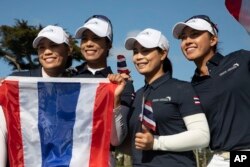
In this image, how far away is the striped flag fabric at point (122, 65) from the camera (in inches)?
186

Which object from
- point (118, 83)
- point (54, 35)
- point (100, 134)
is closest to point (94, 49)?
point (54, 35)

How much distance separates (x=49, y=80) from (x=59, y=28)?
2.01 feet

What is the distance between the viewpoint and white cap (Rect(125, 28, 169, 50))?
4461 mm

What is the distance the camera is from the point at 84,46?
484cm

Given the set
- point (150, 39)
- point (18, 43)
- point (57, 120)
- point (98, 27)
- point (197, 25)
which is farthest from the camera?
point (18, 43)

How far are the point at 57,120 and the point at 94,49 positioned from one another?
0.81 m

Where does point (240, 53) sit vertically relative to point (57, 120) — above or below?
above

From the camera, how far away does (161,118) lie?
4168 millimetres

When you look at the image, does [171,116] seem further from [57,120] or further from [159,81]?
[57,120]

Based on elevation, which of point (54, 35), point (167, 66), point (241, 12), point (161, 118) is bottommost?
point (161, 118)

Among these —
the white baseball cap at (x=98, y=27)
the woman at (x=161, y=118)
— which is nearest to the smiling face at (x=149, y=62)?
the woman at (x=161, y=118)

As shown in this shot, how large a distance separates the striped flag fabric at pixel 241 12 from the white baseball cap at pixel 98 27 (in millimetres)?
1254

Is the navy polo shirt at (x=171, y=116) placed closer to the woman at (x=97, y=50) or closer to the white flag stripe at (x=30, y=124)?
the woman at (x=97, y=50)

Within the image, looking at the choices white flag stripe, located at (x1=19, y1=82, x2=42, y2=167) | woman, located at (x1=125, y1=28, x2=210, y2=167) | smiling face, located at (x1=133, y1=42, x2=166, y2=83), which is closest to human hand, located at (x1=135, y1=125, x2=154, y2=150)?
woman, located at (x1=125, y1=28, x2=210, y2=167)
